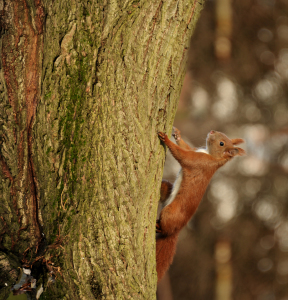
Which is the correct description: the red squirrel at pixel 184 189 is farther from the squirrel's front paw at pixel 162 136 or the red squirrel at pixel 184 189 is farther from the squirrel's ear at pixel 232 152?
the squirrel's front paw at pixel 162 136

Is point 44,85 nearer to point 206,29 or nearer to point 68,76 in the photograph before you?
point 68,76

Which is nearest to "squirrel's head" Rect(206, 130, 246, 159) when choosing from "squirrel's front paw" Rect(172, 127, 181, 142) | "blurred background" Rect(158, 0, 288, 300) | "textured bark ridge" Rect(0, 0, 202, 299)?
"squirrel's front paw" Rect(172, 127, 181, 142)

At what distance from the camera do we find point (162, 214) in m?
1.86

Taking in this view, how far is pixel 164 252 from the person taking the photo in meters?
1.76

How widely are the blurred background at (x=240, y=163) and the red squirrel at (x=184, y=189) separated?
1.56m

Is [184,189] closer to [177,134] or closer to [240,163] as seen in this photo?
[177,134]

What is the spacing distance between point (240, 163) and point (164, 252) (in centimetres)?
245

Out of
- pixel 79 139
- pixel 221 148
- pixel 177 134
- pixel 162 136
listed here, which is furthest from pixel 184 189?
pixel 79 139

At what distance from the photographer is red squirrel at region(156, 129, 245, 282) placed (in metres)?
1.80

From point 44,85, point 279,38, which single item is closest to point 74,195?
point 44,85

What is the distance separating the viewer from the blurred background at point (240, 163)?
3.84 meters

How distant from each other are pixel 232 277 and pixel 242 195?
3.42 ft

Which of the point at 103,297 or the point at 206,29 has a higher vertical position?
the point at 206,29

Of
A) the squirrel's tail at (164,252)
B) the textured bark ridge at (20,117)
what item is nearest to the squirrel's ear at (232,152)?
the squirrel's tail at (164,252)
